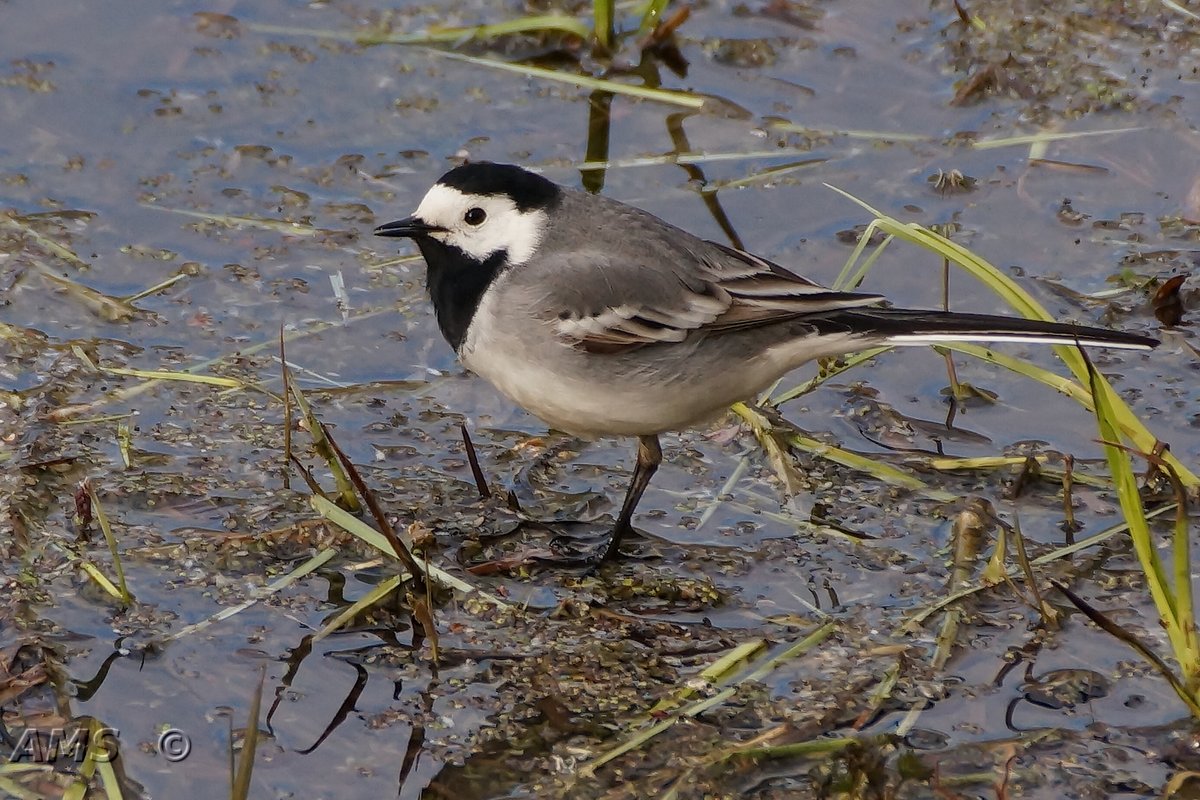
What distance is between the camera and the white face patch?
232 inches

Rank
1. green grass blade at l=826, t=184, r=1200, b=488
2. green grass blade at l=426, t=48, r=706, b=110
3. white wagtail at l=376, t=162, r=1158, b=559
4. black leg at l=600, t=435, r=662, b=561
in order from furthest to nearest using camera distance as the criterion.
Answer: green grass blade at l=426, t=48, r=706, b=110
black leg at l=600, t=435, r=662, b=561
white wagtail at l=376, t=162, r=1158, b=559
green grass blade at l=826, t=184, r=1200, b=488

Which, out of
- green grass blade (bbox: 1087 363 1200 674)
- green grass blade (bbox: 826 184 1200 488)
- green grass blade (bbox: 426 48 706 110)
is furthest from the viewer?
green grass blade (bbox: 426 48 706 110)

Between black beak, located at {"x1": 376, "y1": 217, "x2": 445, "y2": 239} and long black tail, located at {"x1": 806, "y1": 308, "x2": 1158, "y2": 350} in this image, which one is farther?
Answer: black beak, located at {"x1": 376, "y1": 217, "x2": 445, "y2": 239}

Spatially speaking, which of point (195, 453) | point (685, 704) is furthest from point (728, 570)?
point (195, 453)

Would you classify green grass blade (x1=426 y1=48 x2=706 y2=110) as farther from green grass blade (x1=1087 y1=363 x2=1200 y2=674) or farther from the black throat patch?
green grass blade (x1=1087 y1=363 x2=1200 y2=674)

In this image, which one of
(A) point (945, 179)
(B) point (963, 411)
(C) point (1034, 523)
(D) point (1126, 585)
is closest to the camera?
(D) point (1126, 585)

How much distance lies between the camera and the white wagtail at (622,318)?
5551 mm

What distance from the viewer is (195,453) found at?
609 cm

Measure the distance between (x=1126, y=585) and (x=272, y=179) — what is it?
4.55 m

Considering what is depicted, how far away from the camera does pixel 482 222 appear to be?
5.95 meters

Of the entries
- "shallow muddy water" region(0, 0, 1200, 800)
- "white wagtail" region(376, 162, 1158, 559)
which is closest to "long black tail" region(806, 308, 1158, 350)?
"white wagtail" region(376, 162, 1158, 559)

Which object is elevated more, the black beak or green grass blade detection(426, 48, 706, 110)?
green grass blade detection(426, 48, 706, 110)

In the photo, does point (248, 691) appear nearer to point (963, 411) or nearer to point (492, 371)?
point (492, 371)

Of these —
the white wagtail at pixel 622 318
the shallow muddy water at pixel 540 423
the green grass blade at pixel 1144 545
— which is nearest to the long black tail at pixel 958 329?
the white wagtail at pixel 622 318
